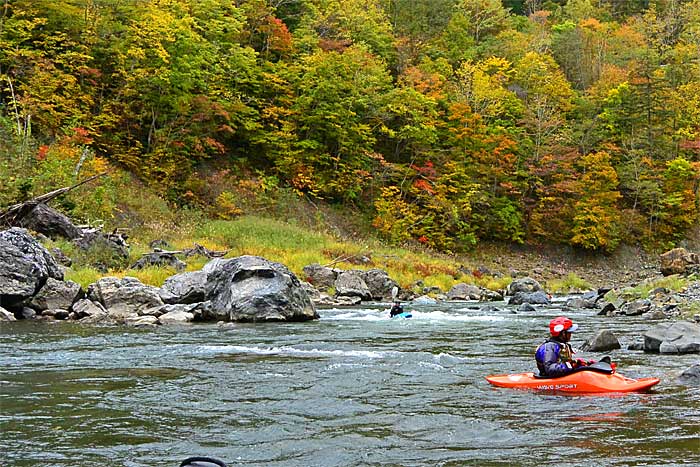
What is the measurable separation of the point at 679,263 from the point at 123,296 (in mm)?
18249

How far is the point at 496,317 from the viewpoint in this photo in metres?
16.1

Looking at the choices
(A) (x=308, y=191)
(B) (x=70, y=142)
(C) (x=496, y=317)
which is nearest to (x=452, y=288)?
(C) (x=496, y=317)

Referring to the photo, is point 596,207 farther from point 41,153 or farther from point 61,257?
point 61,257

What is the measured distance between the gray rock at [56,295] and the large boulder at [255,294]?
2.79 m

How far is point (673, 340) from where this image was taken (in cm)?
1041

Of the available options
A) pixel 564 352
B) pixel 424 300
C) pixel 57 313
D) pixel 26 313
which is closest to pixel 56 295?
pixel 57 313

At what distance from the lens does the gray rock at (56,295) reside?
576 inches

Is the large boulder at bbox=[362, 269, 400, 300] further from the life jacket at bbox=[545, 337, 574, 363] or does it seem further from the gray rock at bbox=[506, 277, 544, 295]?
the life jacket at bbox=[545, 337, 574, 363]

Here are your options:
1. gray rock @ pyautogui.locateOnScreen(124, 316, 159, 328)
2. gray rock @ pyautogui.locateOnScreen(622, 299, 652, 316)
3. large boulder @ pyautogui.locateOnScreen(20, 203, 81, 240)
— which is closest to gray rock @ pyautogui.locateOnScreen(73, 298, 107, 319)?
gray rock @ pyautogui.locateOnScreen(124, 316, 159, 328)

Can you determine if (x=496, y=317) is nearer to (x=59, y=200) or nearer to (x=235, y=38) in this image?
(x=59, y=200)

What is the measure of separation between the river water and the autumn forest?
1244cm

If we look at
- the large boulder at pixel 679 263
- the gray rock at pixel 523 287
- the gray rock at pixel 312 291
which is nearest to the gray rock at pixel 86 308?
the gray rock at pixel 312 291

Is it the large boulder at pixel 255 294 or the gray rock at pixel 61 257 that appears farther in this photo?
the gray rock at pixel 61 257

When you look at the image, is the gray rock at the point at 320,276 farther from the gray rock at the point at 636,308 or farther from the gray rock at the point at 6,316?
the gray rock at the point at 6,316
